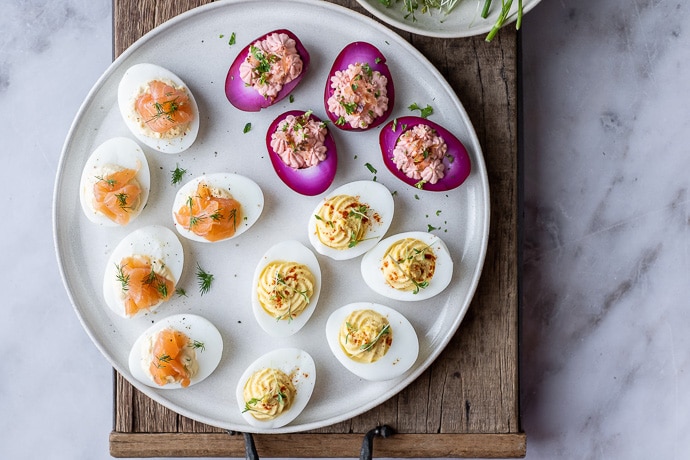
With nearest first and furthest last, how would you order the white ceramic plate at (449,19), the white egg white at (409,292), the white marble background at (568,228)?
the white ceramic plate at (449,19)
the white egg white at (409,292)
the white marble background at (568,228)

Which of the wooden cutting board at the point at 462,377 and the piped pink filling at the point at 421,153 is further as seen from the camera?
the wooden cutting board at the point at 462,377

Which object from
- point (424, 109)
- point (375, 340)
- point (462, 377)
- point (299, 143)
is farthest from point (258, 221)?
point (462, 377)

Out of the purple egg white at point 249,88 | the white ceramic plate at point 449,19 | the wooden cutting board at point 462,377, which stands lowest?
the wooden cutting board at point 462,377

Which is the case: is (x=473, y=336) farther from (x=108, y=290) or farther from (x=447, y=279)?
(x=108, y=290)

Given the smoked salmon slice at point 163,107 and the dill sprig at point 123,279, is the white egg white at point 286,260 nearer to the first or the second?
the dill sprig at point 123,279

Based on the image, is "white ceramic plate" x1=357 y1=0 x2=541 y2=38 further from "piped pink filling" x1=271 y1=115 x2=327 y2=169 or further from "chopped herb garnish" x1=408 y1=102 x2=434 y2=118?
"piped pink filling" x1=271 y1=115 x2=327 y2=169

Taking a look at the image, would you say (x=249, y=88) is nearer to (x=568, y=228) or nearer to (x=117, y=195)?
(x=117, y=195)

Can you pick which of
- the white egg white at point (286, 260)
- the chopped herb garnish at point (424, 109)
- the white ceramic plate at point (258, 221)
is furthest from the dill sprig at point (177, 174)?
the chopped herb garnish at point (424, 109)

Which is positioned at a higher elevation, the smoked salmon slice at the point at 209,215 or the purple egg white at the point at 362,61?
the purple egg white at the point at 362,61
